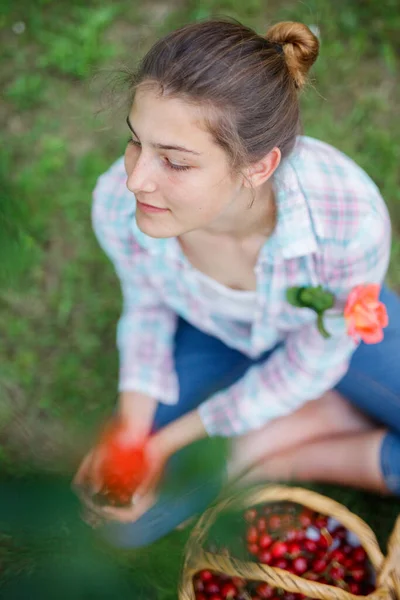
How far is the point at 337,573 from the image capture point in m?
1.53

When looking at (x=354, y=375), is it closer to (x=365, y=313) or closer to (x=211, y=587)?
(x=365, y=313)

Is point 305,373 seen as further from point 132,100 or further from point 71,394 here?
point 71,394

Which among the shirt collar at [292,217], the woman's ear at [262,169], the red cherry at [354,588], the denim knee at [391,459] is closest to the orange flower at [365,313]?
the shirt collar at [292,217]

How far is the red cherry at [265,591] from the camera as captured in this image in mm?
1484

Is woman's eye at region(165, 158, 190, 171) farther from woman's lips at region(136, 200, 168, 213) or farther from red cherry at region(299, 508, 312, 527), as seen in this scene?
red cherry at region(299, 508, 312, 527)

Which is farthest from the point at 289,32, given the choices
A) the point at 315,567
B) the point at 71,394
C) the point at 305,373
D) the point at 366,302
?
the point at 71,394

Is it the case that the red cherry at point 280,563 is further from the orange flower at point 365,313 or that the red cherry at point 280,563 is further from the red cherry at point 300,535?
the orange flower at point 365,313

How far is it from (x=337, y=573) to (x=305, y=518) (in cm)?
14

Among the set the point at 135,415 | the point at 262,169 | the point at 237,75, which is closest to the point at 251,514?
the point at 135,415

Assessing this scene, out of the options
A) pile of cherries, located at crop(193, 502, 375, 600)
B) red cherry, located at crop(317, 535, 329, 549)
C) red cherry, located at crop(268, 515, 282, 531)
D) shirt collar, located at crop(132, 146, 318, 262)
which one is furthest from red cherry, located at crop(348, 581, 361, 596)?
shirt collar, located at crop(132, 146, 318, 262)

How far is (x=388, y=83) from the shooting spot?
233 centimetres

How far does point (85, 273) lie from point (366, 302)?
1.16 metres

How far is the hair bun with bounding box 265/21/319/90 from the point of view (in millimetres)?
1085

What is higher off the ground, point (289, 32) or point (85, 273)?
point (289, 32)
